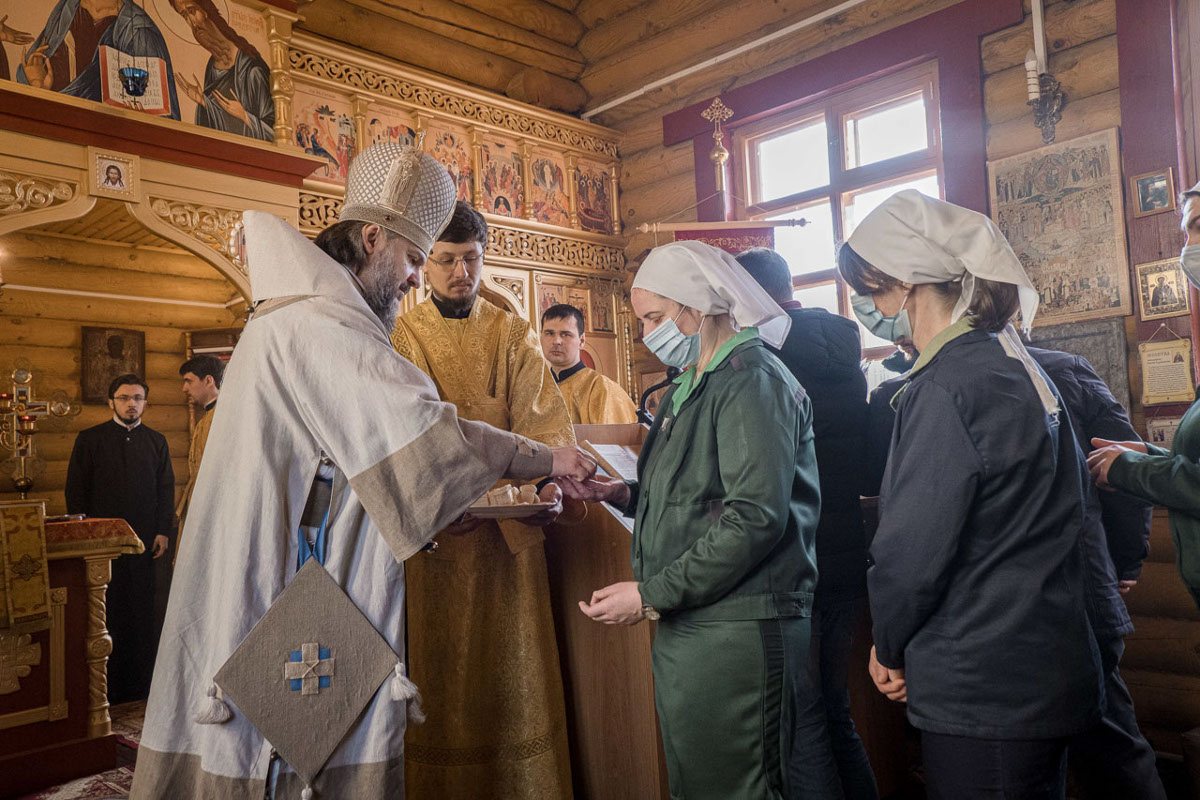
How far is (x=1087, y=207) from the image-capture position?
4.79 meters

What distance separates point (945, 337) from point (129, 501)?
6.00 meters

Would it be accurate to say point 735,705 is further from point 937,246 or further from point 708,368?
point 937,246

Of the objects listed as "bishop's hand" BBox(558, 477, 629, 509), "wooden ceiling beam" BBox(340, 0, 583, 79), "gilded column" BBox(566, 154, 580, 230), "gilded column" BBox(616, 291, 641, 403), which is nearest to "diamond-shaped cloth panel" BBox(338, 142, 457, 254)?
"bishop's hand" BBox(558, 477, 629, 509)

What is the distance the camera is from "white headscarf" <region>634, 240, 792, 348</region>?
1949mm

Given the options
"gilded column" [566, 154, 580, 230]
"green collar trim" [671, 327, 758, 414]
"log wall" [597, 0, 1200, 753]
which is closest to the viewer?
"green collar trim" [671, 327, 758, 414]

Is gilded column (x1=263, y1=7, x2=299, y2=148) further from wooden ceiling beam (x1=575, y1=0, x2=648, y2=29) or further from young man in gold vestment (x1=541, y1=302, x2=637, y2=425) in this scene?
wooden ceiling beam (x1=575, y1=0, x2=648, y2=29)

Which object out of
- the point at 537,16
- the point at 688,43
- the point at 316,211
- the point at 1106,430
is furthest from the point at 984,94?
the point at 316,211

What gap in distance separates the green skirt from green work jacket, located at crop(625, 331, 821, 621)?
0.04 metres

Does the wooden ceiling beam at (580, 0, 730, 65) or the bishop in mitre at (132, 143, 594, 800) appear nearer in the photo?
the bishop in mitre at (132, 143, 594, 800)

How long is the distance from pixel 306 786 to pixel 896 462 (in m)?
1.27

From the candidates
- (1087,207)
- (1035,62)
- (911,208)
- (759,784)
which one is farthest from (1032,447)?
(1035,62)

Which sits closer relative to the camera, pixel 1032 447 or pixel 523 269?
pixel 1032 447

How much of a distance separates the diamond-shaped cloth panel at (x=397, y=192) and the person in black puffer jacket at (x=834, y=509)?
1.16 m

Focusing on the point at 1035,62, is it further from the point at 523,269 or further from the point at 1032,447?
the point at 1032,447
